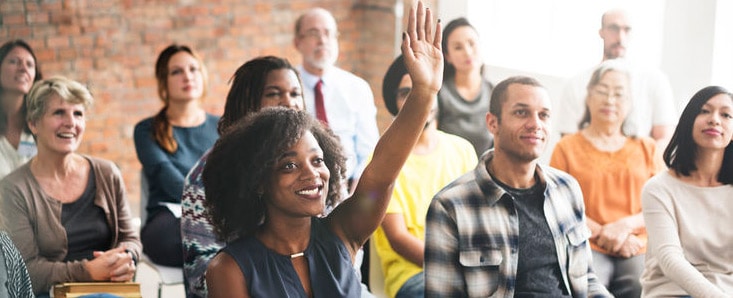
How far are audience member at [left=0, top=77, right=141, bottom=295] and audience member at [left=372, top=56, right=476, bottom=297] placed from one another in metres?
0.88

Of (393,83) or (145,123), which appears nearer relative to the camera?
(393,83)

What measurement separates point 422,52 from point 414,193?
38.8 inches

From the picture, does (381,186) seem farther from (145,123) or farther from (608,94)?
(145,123)

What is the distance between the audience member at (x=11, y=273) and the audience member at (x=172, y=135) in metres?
0.95

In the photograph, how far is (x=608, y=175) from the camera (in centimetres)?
377

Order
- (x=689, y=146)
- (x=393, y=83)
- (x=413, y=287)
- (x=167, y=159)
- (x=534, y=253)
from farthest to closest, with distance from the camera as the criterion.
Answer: (x=167, y=159) < (x=393, y=83) < (x=413, y=287) < (x=689, y=146) < (x=534, y=253)

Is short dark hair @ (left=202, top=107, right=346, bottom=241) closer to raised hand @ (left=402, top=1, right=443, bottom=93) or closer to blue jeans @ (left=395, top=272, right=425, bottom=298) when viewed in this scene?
raised hand @ (left=402, top=1, right=443, bottom=93)

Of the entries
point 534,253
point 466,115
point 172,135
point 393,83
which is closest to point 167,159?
point 172,135

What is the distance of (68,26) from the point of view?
5.75 metres

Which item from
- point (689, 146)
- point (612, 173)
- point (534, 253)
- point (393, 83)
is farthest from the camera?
point (612, 173)

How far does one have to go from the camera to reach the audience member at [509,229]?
3184 millimetres

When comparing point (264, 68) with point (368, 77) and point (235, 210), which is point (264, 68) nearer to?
point (235, 210)

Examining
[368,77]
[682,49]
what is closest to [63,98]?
[682,49]

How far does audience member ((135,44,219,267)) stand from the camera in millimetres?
4148
